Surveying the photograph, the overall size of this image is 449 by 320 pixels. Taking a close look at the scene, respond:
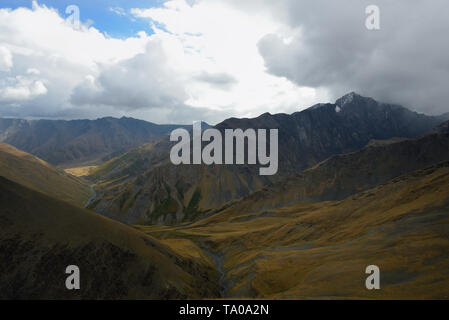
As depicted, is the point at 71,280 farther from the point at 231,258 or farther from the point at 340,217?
the point at 340,217

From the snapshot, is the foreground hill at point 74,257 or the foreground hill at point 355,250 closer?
the foreground hill at point 355,250

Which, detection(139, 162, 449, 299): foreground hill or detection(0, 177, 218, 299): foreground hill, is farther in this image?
detection(0, 177, 218, 299): foreground hill

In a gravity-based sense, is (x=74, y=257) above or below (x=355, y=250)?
below

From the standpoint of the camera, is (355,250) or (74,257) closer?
(74,257)
